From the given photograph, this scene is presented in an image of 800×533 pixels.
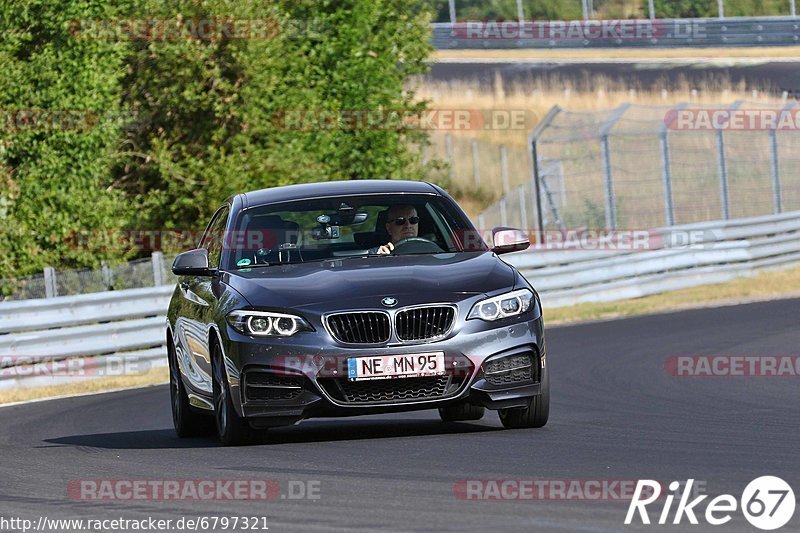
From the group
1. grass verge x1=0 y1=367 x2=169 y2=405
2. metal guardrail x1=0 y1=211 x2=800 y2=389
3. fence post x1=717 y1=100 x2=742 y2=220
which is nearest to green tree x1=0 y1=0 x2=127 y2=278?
metal guardrail x1=0 y1=211 x2=800 y2=389

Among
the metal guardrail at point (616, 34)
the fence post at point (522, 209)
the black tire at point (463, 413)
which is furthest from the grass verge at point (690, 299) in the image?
the metal guardrail at point (616, 34)

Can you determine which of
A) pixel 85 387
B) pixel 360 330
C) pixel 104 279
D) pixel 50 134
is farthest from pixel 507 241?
pixel 50 134

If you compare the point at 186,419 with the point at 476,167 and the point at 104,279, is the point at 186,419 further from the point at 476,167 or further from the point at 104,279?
the point at 476,167

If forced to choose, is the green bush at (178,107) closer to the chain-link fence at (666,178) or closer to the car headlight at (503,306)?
the chain-link fence at (666,178)

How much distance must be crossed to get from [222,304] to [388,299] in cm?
111

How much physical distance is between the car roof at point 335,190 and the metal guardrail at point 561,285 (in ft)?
26.0

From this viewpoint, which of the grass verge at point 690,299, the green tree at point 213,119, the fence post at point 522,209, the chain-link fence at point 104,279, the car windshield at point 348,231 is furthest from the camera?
the fence post at point 522,209

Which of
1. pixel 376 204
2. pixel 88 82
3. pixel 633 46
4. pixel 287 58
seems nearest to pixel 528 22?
pixel 633 46

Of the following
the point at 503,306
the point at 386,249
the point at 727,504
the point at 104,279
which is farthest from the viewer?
the point at 104,279

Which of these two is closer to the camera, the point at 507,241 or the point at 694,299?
the point at 507,241

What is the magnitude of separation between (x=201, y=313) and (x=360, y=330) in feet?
5.13

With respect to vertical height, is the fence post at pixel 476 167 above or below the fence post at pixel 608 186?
below

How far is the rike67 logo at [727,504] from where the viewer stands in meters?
6.27

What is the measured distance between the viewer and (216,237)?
1139cm
